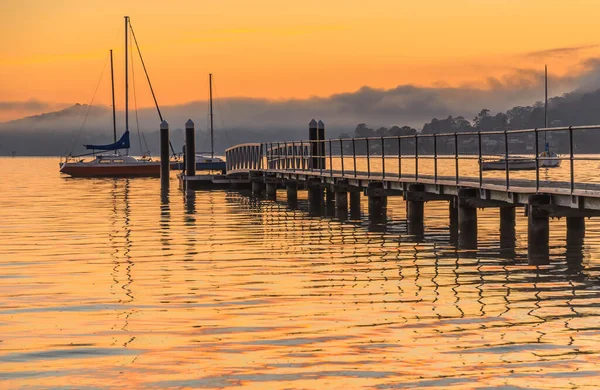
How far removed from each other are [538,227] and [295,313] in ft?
29.1

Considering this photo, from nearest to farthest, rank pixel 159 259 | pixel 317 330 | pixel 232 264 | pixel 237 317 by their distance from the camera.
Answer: pixel 317 330
pixel 237 317
pixel 232 264
pixel 159 259

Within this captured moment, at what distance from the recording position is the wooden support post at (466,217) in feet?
84.8

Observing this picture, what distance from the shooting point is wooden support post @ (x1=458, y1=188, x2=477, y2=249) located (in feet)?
84.8

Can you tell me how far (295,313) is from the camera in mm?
14547

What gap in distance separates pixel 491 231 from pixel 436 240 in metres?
3.19

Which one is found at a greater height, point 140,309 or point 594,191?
point 594,191

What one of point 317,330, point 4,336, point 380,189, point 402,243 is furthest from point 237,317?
point 380,189

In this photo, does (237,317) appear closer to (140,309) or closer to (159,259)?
(140,309)

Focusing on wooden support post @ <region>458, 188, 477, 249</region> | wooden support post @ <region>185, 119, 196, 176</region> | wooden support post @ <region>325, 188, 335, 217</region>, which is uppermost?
wooden support post @ <region>185, 119, 196, 176</region>

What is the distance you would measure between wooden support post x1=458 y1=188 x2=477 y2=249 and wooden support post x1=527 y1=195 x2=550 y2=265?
11.4ft

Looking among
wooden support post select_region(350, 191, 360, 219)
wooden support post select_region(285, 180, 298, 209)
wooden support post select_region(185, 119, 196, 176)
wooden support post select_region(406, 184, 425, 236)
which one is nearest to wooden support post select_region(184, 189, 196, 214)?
wooden support post select_region(185, 119, 196, 176)

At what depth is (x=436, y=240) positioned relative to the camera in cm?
2600

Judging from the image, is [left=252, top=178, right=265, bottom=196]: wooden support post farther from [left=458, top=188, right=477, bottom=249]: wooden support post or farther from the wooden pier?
[left=458, top=188, right=477, bottom=249]: wooden support post

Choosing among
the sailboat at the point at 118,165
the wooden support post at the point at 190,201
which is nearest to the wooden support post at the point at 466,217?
the wooden support post at the point at 190,201
